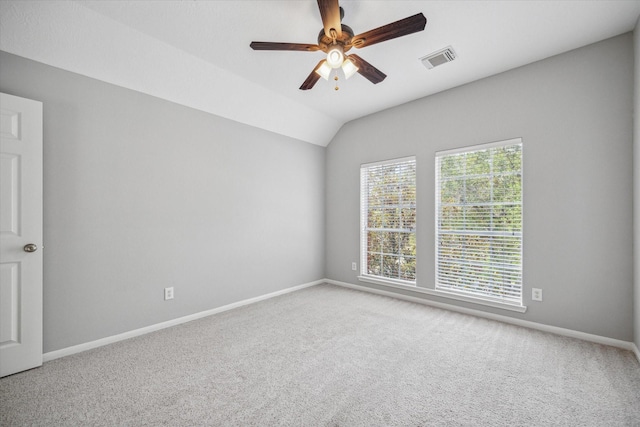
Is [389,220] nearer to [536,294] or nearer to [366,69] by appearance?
[536,294]

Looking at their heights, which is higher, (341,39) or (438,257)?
(341,39)

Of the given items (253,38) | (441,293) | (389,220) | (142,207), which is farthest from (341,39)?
(441,293)

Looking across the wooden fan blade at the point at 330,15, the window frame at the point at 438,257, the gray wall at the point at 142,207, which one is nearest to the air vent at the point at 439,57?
the window frame at the point at 438,257

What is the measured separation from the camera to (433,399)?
5.98 feet

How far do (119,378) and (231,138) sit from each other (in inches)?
107

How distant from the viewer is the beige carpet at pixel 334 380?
1668 mm

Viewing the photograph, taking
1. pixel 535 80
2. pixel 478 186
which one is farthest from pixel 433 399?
pixel 535 80

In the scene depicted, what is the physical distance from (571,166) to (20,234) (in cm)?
478

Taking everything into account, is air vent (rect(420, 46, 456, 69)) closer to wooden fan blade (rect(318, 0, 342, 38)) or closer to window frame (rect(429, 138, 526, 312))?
window frame (rect(429, 138, 526, 312))

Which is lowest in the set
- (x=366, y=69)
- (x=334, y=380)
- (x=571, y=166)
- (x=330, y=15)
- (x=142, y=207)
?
(x=334, y=380)

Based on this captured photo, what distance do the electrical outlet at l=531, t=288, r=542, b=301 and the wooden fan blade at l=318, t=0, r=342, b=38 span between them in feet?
10.1

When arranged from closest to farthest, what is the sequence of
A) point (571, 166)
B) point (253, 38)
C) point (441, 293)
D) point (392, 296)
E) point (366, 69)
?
point (366, 69) → point (253, 38) → point (571, 166) → point (441, 293) → point (392, 296)

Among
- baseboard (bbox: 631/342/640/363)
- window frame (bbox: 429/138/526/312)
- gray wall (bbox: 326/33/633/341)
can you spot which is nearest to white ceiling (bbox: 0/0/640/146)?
gray wall (bbox: 326/33/633/341)

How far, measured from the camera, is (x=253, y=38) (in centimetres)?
252
